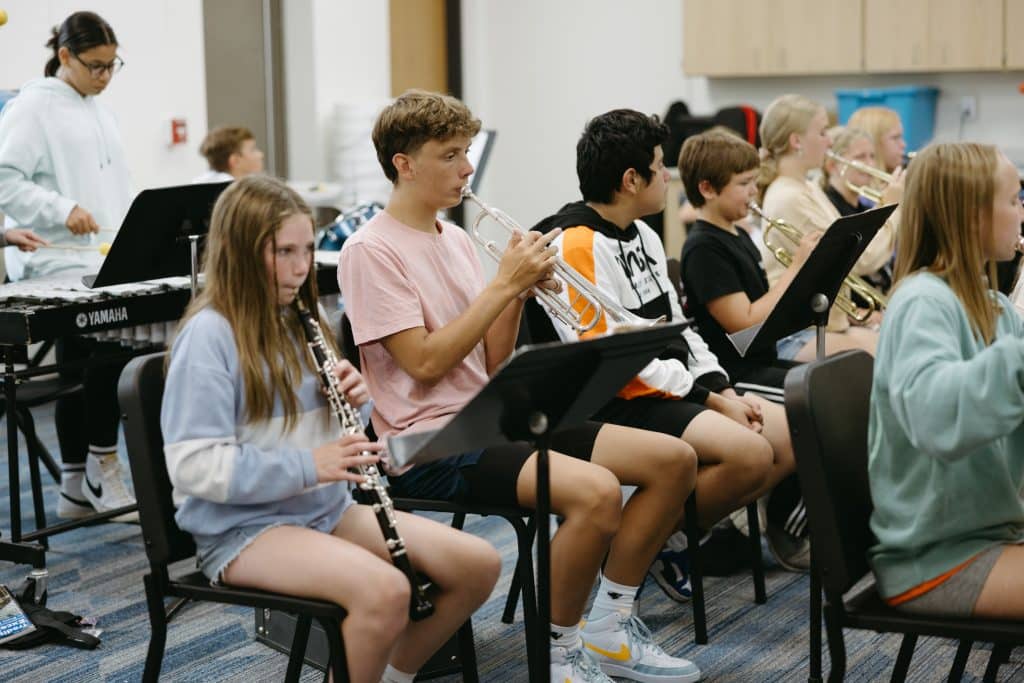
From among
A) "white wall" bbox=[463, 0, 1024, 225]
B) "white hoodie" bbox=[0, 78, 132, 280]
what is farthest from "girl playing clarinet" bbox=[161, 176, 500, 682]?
"white wall" bbox=[463, 0, 1024, 225]

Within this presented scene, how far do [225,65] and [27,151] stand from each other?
3.30 meters

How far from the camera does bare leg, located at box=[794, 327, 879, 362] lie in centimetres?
352

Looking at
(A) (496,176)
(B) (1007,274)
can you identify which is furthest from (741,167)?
(A) (496,176)

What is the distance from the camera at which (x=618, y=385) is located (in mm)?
1866

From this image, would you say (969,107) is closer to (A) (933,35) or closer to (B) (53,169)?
(A) (933,35)

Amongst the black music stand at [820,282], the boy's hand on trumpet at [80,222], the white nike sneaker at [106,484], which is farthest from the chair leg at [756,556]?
the boy's hand on trumpet at [80,222]

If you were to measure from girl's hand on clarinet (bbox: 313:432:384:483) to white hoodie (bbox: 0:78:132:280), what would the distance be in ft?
6.38

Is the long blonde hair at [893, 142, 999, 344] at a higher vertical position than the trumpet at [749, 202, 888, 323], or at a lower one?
higher

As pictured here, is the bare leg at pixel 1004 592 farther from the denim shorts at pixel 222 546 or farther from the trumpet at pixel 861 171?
the trumpet at pixel 861 171

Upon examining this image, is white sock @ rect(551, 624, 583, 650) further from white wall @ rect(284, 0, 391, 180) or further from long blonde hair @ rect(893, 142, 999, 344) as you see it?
white wall @ rect(284, 0, 391, 180)

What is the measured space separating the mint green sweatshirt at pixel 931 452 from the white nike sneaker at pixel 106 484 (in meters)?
2.48

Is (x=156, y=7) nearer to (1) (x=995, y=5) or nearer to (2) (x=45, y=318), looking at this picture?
(2) (x=45, y=318)

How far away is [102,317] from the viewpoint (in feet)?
9.96

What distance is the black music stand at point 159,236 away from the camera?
2.97 meters
